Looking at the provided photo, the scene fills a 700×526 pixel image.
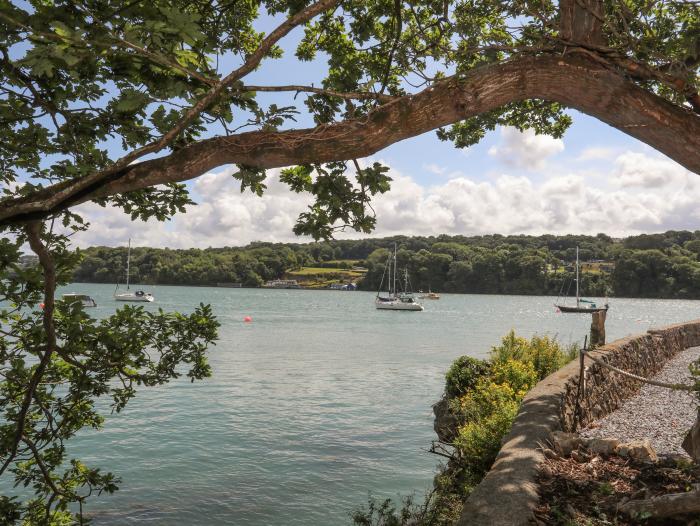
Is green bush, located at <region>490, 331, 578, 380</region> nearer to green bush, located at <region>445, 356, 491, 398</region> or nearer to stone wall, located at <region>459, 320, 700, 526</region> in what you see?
green bush, located at <region>445, 356, 491, 398</region>

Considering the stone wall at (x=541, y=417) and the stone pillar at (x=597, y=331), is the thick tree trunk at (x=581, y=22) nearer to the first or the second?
the stone wall at (x=541, y=417)

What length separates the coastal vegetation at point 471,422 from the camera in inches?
279

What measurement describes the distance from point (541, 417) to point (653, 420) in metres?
3.04

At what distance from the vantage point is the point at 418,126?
136 inches

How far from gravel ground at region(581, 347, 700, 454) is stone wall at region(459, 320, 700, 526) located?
0.22m

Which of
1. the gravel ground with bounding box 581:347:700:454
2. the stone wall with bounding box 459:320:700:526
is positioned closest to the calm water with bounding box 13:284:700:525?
the stone wall with bounding box 459:320:700:526

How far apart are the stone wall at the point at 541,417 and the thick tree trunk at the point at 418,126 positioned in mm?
2819

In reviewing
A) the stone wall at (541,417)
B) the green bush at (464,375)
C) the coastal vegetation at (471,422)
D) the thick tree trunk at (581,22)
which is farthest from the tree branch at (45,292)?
the green bush at (464,375)

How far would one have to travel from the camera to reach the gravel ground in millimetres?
7250

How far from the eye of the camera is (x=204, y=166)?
344cm

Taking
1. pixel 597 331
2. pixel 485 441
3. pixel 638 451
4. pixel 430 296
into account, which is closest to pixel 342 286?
pixel 430 296

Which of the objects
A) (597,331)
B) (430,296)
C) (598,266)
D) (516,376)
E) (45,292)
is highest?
(598,266)

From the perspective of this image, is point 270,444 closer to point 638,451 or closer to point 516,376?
point 516,376

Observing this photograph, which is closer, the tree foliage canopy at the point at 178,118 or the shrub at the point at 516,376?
the tree foliage canopy at the point at 178,118
